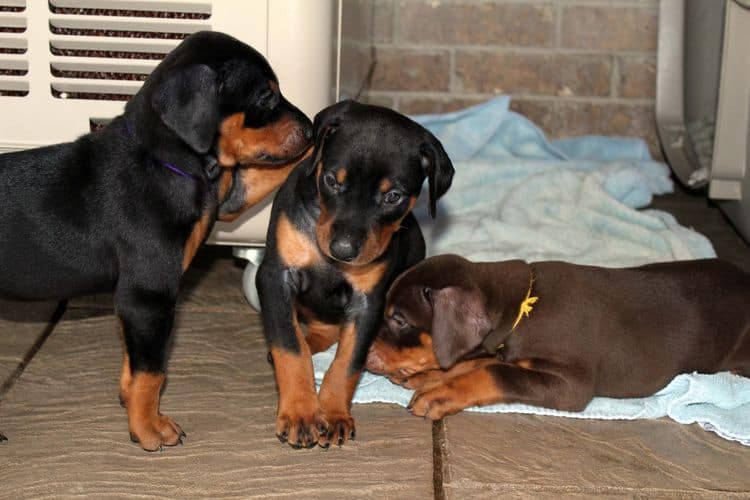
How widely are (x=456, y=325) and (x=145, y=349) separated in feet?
3.48

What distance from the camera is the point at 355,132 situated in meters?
3.62

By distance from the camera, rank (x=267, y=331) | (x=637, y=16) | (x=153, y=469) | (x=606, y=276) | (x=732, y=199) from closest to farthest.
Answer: (x=153, y=469)
(x=267, y=331)
(x=606, y=276)
(x=732, y=199)
(x=637, y=16)

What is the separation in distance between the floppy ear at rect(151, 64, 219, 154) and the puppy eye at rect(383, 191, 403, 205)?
602mm

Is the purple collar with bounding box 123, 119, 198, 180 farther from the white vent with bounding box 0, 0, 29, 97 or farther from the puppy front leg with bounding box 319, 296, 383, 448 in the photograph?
the white vent with bounding box 0, 0, 29, 97

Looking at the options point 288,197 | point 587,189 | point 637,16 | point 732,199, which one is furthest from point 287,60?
point 637,16

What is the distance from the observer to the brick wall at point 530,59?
6.91m

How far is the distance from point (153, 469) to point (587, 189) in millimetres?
3195

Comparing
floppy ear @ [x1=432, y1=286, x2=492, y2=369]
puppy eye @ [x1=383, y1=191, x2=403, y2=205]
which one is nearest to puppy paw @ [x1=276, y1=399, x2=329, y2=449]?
floppy ear @ [x1=432, y1=286, x2=492, y2=369]

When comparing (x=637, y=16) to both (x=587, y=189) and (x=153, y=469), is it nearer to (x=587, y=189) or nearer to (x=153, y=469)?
(x=587, y=189)

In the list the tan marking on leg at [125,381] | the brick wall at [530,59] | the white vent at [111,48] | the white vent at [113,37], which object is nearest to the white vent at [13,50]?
the white vent at [111,48]

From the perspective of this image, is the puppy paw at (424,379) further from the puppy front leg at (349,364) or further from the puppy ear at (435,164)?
the puppy ear at (435,164)

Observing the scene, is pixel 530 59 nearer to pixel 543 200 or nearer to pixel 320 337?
pixel 543 200

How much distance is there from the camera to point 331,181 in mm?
3611

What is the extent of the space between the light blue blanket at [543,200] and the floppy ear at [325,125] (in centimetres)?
92
